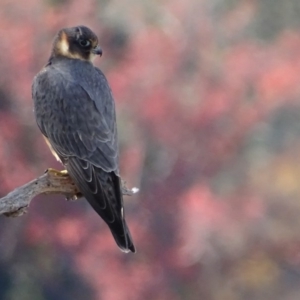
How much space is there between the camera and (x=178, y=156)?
3.32 m

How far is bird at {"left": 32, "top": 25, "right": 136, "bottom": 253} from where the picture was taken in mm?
2234

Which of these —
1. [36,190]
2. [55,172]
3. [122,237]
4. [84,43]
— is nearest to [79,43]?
[84,43]

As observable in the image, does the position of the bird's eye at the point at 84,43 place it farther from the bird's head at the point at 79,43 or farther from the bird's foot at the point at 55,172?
the bird's foot at the point at 55,172

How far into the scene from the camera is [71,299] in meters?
3.37

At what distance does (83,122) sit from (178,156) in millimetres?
1011

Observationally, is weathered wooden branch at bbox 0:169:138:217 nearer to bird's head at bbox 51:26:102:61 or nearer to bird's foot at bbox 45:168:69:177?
bird's foot at bbox 45:168:69:177

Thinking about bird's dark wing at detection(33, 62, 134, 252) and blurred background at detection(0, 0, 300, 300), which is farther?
blurred background at detection(0, 0, 300, 300)

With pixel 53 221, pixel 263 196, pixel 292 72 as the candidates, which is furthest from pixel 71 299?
pixel 292 72

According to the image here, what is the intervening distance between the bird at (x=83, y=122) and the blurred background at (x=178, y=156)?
0.75 m

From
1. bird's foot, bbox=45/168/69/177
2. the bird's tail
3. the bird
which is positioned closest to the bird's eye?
the bird

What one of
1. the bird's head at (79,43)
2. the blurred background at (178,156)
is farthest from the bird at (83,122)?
the blurred background at (178,156)

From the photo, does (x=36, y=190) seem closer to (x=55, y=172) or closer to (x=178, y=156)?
(x=55, y=172)

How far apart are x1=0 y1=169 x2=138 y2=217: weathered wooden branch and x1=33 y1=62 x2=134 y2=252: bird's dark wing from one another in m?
0.06

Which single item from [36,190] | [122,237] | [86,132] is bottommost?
[122,237]
